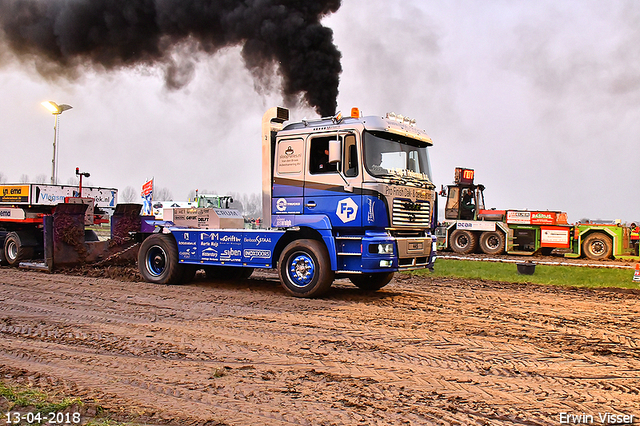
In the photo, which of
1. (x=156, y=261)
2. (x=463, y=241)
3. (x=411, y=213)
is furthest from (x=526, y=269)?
(x=463, y=241)

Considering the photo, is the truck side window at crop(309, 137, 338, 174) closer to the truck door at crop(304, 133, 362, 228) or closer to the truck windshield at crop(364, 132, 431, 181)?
the truck door at crop(304, 133, 362, 228)

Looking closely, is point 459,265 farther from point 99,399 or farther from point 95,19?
point 99,399

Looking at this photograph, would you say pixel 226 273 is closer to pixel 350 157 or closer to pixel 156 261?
pixel 156 261

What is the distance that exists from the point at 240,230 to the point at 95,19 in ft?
28.3

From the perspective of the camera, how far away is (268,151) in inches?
415

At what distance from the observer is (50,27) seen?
15070 mm

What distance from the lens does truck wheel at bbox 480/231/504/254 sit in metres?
23.7

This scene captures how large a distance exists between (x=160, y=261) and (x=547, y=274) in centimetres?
1043

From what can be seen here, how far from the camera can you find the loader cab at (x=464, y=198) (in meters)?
25.0

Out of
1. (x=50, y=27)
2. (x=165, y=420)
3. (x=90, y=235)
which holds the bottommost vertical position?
(x=165, y=420)

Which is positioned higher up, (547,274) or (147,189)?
(147,189)

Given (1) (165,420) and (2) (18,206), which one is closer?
(1) (165,420)

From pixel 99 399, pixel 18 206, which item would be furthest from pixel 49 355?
pixel 18 206

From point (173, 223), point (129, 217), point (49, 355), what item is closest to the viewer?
point (49, 355)
